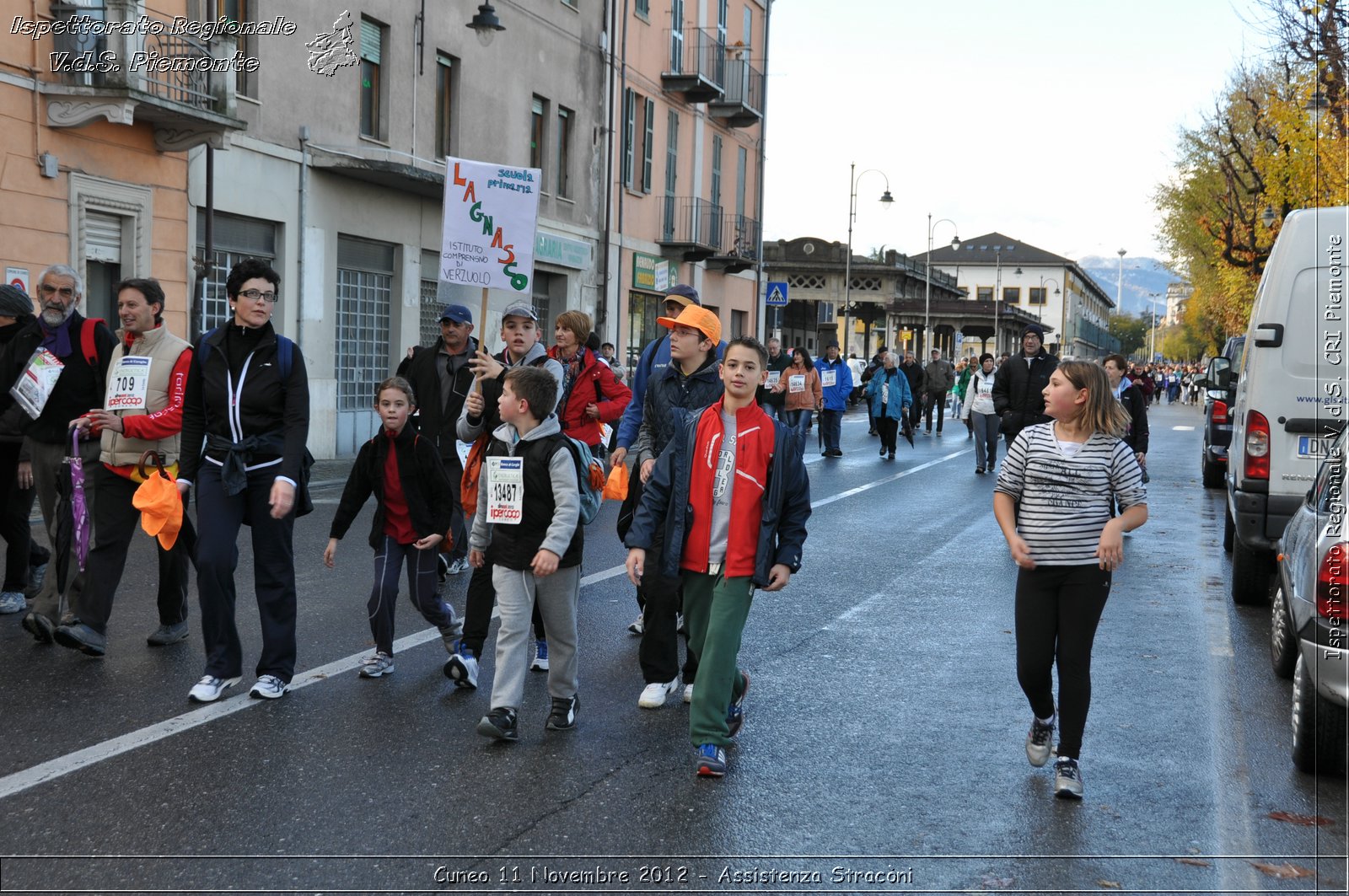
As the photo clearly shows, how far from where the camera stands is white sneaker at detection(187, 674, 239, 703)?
5977 mm

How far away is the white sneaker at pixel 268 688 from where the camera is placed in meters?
6.05

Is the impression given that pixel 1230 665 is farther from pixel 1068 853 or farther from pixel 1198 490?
pixel 1198 490

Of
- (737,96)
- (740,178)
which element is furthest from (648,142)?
(740,178)

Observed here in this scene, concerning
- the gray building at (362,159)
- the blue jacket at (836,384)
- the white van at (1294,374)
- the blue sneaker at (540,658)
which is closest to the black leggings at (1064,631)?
the blue sneaker at (540,658)

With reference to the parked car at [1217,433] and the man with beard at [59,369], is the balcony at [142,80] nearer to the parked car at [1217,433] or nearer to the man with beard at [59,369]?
the man with beard at [59,369]

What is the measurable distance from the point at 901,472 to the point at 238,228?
998 cm

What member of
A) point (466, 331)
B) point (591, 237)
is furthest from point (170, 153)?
point (591, 237)

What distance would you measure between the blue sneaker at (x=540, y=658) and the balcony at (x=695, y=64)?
2698cm

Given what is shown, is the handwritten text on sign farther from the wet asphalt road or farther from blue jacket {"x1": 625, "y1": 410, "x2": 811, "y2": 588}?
blue jacket {"x1": 625, "y1": 410, "x2": 811, "y2": 588}

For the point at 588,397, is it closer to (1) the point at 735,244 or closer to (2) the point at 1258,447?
(2) the point at 1258,447

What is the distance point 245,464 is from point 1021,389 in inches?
385

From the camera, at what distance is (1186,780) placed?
17.4 feet

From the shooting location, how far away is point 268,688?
6070mm

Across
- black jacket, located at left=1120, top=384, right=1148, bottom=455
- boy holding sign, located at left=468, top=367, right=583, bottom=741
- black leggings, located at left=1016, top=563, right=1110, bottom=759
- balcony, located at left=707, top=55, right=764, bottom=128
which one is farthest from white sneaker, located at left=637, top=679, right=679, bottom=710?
balcony, located at left=707, top=55, right=764, bottom=128
